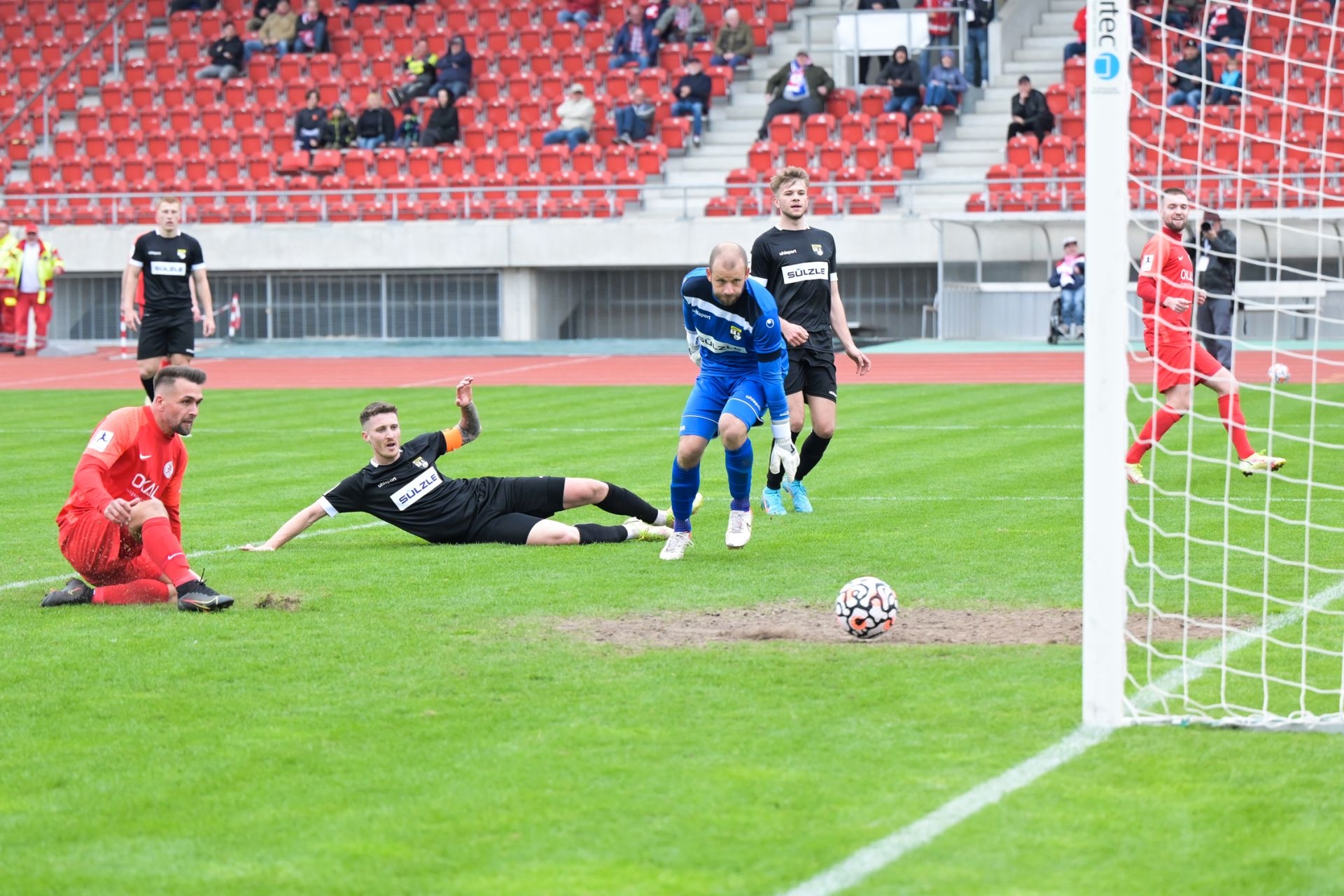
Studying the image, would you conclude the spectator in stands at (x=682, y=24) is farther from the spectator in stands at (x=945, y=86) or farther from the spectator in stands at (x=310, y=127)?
the spectator in stands at (x=310, y=127)

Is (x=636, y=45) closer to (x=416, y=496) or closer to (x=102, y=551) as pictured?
(x=416, y=496)

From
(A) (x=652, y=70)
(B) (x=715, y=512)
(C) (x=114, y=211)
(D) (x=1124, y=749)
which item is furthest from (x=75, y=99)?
(D) (x=1124, y=749)

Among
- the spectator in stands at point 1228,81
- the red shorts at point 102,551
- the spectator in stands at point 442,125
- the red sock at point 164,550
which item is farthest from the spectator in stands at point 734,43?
the red sock at point 164,550

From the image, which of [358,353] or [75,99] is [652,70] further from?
[75,99]

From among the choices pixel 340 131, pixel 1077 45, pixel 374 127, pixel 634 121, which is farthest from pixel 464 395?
pixel 340 131

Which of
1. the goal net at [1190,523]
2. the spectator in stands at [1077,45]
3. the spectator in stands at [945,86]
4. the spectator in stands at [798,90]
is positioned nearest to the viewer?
the goal net at [1190,523]

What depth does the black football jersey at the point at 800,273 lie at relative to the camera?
1132 cm

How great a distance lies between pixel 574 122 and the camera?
1355 inches

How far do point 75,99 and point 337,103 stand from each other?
23.0ft

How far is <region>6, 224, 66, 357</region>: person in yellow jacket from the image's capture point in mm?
30781

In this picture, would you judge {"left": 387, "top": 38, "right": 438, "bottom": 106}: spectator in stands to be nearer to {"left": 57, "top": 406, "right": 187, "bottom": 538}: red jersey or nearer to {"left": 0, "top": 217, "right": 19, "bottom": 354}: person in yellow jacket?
{"left": 0, "top": 217, "right": 19, "bottom": 354}: person in yellow jacket

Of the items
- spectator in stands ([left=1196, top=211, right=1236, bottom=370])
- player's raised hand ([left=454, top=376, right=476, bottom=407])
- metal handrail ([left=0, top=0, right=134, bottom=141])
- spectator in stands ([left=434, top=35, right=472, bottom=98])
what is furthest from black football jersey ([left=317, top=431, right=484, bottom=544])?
metal handrail ([left=0, top=0, right=134, bottom=141])

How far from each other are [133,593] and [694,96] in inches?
1098

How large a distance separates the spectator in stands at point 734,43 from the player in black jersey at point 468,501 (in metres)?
→ 26.7
